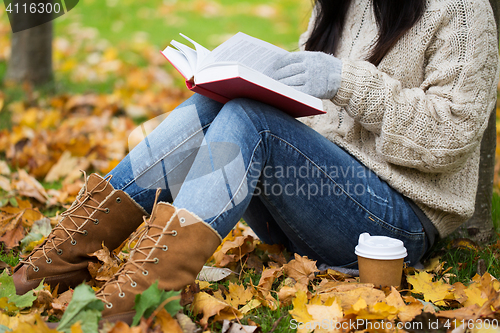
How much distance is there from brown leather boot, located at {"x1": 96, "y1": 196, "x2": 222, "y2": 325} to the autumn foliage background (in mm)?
90

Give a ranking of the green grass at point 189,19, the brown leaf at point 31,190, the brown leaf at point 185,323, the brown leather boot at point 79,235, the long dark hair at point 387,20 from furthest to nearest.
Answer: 1. the green grass at point 189,19
2. the brown leaf at point 31,190
3. the long dark hair at point 387,20
4. the brown leather boot at point 79,235
5. the brown leaf at point 185,323

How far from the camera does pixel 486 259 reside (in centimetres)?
159

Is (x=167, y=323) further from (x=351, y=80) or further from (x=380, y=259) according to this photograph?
(x=351, y=80)

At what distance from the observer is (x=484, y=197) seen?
6.16ft

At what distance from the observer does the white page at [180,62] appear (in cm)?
125

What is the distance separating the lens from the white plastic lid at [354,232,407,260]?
4.19 feet

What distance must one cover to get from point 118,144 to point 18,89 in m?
1.62

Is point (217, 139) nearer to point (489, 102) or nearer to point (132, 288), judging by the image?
point (132, 288)

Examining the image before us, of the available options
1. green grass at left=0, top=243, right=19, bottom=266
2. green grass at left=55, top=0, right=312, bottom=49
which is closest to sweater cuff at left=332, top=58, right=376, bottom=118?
green grass at left=0, top=243, right=19, bottom=266

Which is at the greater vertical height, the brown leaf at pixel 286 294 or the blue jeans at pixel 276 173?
the blue jeans at pixel 276 173

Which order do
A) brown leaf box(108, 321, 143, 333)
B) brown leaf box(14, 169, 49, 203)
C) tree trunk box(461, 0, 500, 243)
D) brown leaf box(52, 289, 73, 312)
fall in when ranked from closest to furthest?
brown leaf box(108, 321, 143, 333)
brown leaf box(52, 289, 73, 312)
tree trunk box(461, 0, 500, 243)
brown leaf box(14, 169, 49, 203)

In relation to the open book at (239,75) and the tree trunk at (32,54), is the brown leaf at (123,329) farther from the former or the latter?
the tree trunk at (32,54)

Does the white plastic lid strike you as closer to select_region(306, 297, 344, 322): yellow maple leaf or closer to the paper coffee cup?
the paper coffee cup

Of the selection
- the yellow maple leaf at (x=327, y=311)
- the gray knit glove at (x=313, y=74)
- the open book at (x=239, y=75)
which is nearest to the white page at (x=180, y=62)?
the open book at (x=239, y=75)
